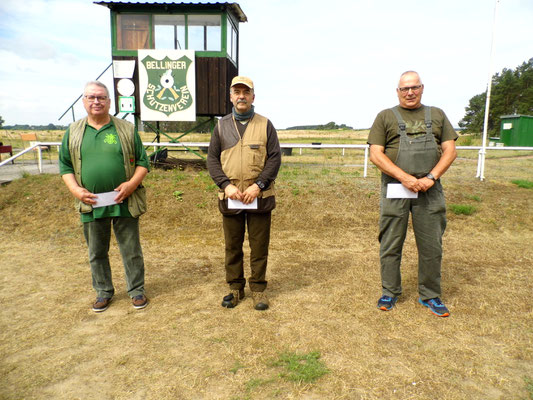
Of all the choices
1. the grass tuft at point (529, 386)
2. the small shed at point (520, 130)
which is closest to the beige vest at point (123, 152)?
the grass tuft at point (529, 386)

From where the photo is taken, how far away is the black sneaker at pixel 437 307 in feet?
12.0

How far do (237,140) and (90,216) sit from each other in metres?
1.62

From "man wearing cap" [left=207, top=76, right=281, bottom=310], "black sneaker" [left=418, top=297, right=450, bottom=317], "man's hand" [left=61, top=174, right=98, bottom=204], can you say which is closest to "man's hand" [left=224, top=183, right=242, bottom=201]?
"man wearing cap" [left=207, top=76, right=281, bottom=310]

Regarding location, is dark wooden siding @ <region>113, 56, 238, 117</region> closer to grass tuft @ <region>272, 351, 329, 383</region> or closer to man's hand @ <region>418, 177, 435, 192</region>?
man's hand @ <region>418, 177, 435, 192</region>

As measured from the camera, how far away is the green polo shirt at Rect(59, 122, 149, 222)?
359 cm

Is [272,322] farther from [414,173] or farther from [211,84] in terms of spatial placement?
[211,84]

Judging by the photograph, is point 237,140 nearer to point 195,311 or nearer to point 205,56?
point 195,311

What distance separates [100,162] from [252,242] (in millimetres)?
1659

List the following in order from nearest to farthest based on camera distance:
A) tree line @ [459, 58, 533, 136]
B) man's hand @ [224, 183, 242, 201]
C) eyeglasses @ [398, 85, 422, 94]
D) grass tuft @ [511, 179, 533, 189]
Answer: eyeglasses @ [398, 85, 422, 94] → man's hand @ [224, 183, 242, 201] → grass tuft @ [511, 179, 533, 189] → tree line @ [459, 58, 533, 136]

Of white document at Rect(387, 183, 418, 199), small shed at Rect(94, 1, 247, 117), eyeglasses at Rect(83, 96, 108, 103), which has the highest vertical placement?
small shed at Rect(94, 1, 247, 117)

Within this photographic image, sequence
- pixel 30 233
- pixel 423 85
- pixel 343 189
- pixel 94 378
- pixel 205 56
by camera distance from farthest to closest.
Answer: pixel 205 56, pixel 343 189, pixel 30 233, pixel 423 85, pixel 94 378

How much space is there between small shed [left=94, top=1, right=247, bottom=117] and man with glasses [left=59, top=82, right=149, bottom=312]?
653 centimetres

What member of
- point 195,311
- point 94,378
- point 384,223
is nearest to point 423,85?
point 384,223

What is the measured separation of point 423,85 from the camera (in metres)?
3.48
